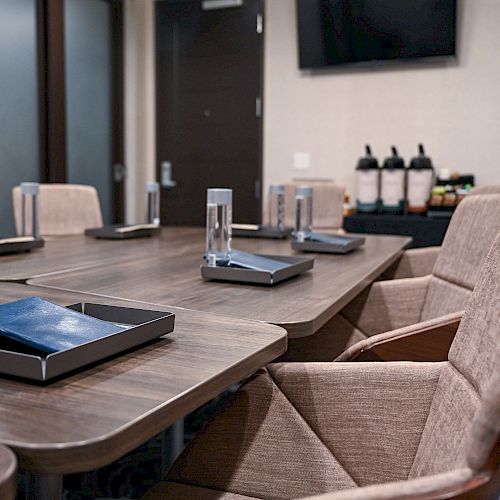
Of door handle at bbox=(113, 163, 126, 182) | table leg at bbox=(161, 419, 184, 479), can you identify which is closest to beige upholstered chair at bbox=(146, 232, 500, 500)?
table leg at bbox=(161, 419, 184, 479)

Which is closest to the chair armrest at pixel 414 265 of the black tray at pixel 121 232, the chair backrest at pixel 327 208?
the chair backrest at pixel 327 208

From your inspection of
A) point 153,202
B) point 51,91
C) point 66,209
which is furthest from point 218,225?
point 51,91

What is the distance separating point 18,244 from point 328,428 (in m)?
1.19

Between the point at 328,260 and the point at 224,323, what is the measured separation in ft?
2.92

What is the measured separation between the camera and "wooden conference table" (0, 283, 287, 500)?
54 centimetres

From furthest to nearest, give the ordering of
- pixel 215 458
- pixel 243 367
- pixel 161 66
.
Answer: pixel 161 66
pixel 215 458
pixel 243 367

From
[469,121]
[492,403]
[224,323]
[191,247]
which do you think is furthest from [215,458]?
[469,121]

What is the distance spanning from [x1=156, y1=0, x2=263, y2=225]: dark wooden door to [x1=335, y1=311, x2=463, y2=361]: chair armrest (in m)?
3.30

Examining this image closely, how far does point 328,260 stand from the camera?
180 cm

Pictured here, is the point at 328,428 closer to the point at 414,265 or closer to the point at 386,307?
the point at 386,307

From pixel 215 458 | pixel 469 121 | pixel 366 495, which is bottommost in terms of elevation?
pixel 215 458

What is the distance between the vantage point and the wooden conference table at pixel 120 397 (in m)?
0.54

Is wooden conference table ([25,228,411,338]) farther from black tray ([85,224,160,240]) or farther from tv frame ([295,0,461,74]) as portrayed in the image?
tv frame ([295,0,461,74])

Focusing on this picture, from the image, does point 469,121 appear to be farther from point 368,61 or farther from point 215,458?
point 215,458
